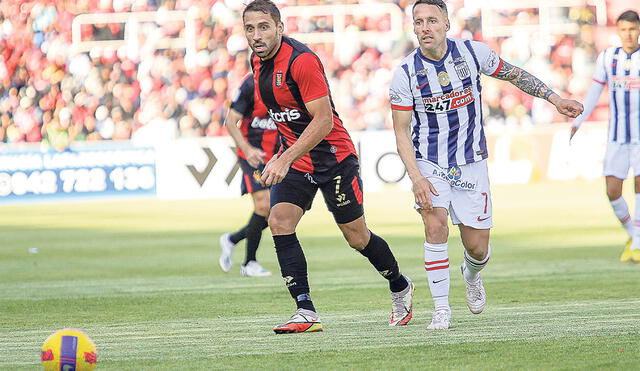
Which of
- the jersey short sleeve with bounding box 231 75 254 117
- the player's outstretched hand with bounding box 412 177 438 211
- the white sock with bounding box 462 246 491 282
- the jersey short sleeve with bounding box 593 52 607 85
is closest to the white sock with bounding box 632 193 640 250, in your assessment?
the jersey short sleeve with bounding box 593 52 607 85

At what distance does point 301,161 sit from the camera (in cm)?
687

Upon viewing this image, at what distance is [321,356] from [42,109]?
20.8 m

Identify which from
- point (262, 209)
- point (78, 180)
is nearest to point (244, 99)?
point (262, 209)

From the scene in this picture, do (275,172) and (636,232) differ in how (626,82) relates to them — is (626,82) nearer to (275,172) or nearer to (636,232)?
(636,232)

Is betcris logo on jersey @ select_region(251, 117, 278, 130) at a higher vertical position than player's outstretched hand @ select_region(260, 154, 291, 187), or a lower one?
higher

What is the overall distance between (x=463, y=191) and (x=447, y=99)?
0.61 metres

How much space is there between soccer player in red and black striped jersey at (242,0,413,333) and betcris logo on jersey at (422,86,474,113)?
1.95 ft

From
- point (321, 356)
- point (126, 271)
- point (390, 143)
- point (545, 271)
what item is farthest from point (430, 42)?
point (390, 143)

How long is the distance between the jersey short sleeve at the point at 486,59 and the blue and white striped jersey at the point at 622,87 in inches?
179

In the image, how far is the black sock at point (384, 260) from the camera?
23.2 feet

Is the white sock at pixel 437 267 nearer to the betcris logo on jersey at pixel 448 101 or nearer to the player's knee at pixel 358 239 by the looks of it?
the player's knee at pixel 358 239

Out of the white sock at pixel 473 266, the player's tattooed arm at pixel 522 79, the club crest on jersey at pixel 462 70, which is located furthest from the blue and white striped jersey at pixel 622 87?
the club crest on jersey at pixel 462 70

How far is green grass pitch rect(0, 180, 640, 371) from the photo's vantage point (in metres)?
5.53

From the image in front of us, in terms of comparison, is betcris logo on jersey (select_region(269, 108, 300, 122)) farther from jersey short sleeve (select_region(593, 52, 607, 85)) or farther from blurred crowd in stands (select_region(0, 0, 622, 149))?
blurred crowd in stands (select_region(0, 0, 622, 149))
